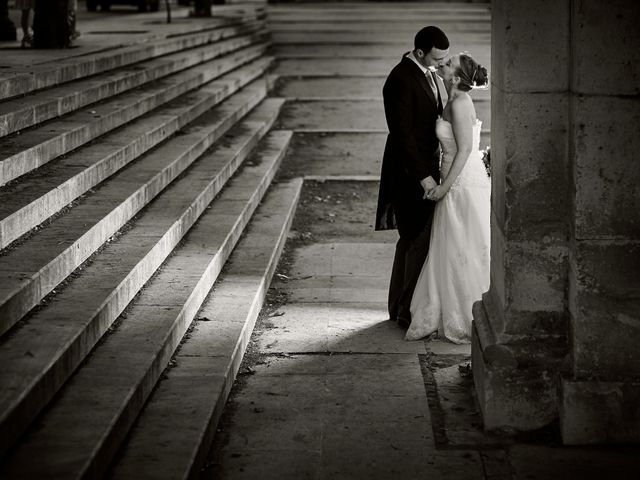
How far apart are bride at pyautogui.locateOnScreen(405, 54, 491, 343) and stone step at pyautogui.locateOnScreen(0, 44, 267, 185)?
276cm

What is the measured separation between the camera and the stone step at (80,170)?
6188mm

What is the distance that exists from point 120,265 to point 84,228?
1.14 ft

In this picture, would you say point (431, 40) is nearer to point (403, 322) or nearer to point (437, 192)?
point (437, 192)

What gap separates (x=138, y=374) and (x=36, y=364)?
0.62 metres

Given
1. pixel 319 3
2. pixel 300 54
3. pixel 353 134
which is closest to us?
pixel 353 134

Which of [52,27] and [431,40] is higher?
[52,27]

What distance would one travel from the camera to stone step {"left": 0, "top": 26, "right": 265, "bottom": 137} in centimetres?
799

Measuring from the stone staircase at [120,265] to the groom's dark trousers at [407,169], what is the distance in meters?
1.07

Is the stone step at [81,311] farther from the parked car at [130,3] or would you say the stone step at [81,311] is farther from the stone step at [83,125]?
the parked car at [130,3]

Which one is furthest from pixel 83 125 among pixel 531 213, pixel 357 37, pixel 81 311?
pixel 357 37

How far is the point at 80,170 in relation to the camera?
748cm

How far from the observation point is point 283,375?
6379 millimetres

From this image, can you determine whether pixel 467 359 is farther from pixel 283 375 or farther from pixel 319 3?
pixel 319 3

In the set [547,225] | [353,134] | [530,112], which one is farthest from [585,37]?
[353,134]
